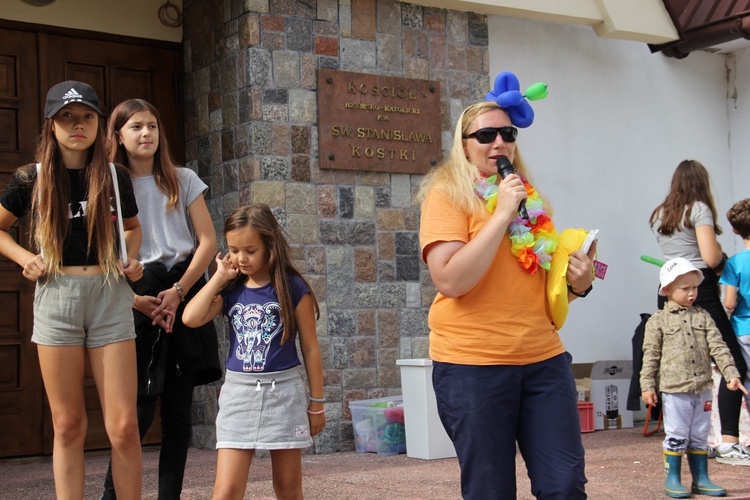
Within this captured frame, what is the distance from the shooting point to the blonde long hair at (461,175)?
3275 millimetres

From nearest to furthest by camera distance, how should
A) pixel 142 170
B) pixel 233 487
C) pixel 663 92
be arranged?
pixel 233 487 → pixel 142 170 → pixel 663 92

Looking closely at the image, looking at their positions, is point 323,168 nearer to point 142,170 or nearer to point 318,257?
point 318,257

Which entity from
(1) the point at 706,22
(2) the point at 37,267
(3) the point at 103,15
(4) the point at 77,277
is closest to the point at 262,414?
(4) the point at 77,277

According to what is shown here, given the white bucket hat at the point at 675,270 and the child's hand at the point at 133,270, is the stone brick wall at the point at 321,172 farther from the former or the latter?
the child's hand at the point at 133,270

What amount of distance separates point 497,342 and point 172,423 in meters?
1.69

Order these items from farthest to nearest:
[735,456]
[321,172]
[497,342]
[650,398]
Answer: [321,172], [735,456], [650,398], [497,342]

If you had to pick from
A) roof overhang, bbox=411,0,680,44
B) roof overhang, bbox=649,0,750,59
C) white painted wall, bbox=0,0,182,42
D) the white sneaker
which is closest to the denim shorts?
white painted wall, bbox=0,0,182,42

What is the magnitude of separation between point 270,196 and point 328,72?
1.02 m

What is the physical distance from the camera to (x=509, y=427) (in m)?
3.21

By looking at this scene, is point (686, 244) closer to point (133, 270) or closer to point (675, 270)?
point (675, 270)

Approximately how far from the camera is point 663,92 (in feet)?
31.4

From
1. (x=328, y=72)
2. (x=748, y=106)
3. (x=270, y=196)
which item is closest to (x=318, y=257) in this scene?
(x=270, y=196)

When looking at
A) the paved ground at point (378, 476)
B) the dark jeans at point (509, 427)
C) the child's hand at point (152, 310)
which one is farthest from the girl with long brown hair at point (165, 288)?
the dark jeans at point (509, 427)

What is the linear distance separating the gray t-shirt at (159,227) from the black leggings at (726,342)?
3687 mm
